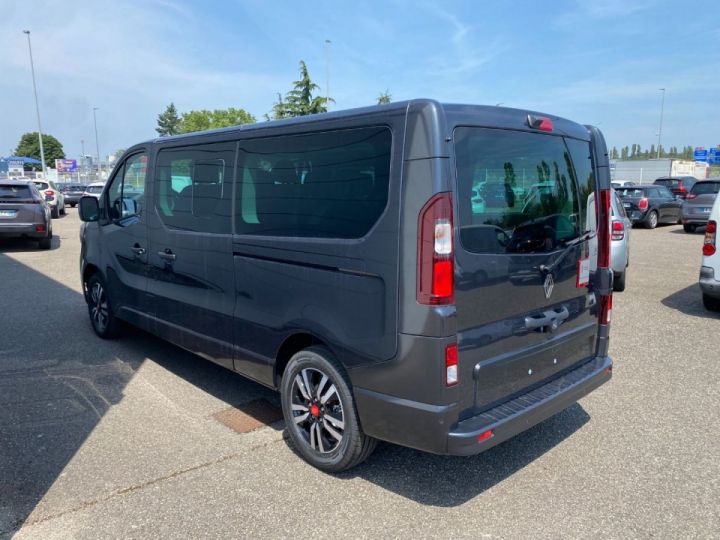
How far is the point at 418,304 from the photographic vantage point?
2752 mm

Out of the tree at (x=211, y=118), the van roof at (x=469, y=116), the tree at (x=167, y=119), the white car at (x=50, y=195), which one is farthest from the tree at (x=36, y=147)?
the van roof at (x=469, y=116)

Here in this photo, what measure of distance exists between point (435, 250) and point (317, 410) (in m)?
1.32

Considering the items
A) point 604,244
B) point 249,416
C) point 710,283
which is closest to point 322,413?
point 249,416

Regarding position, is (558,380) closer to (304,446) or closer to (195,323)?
(304,446)

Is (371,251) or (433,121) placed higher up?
(433,121)

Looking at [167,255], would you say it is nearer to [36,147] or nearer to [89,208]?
[89,208]

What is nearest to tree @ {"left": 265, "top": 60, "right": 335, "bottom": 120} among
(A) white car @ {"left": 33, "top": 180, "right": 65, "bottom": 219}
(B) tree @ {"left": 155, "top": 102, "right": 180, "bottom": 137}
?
(A) white car @ {"left": 33, "top": 180, "right": 65, "bottom": 219}

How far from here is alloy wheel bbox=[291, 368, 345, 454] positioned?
3305 mm

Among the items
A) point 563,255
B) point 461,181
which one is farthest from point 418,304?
point 563,255

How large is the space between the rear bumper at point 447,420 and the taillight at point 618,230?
5.12 metres

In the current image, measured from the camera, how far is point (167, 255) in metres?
4.64

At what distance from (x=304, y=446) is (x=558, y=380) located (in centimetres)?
162

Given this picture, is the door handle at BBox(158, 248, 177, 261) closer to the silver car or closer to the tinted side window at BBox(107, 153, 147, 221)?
the tinted side window at BBox(107, 153, 147, 221)

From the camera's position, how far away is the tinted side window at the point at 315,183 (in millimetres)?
2980
